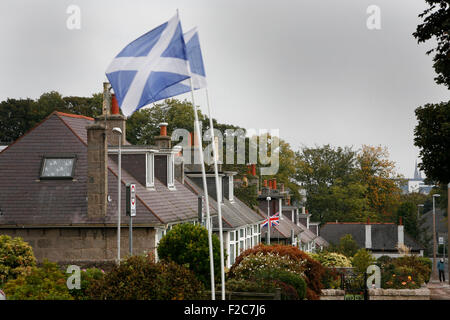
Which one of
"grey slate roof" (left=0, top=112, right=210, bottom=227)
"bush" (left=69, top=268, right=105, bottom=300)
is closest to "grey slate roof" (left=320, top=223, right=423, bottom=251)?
"grey slate roof" (left=0, top=112, right=210, bottom=227)

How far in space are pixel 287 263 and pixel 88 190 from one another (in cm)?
896

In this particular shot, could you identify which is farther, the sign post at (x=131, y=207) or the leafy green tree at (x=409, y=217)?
the leafy green tree at (x=409, y=217)

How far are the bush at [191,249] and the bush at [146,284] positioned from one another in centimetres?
508

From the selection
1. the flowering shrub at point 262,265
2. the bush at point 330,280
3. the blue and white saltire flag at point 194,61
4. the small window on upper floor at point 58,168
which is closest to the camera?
the blue and white saltire flag at point 194,61

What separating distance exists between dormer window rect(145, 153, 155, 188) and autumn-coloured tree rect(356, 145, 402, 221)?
68.5 metres

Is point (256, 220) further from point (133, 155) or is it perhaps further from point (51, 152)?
point (51, 152)

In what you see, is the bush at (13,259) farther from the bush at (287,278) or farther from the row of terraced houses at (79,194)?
the bush at (287,278)

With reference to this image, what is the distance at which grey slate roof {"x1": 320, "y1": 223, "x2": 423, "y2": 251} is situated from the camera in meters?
84.2

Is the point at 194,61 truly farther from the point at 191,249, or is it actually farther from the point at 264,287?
the point at 191,249

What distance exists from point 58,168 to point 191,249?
10.9 metres

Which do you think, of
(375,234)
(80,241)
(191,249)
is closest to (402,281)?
(191,249)

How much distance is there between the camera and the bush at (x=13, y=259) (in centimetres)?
2206

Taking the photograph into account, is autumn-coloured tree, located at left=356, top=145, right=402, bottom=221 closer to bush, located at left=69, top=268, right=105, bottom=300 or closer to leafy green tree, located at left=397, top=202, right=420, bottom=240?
leafy green tree, located at left=397, top=202, right=420, bottom=240

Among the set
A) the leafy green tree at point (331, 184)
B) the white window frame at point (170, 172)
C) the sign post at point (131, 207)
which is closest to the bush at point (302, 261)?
the sign post at point (131, 207)
